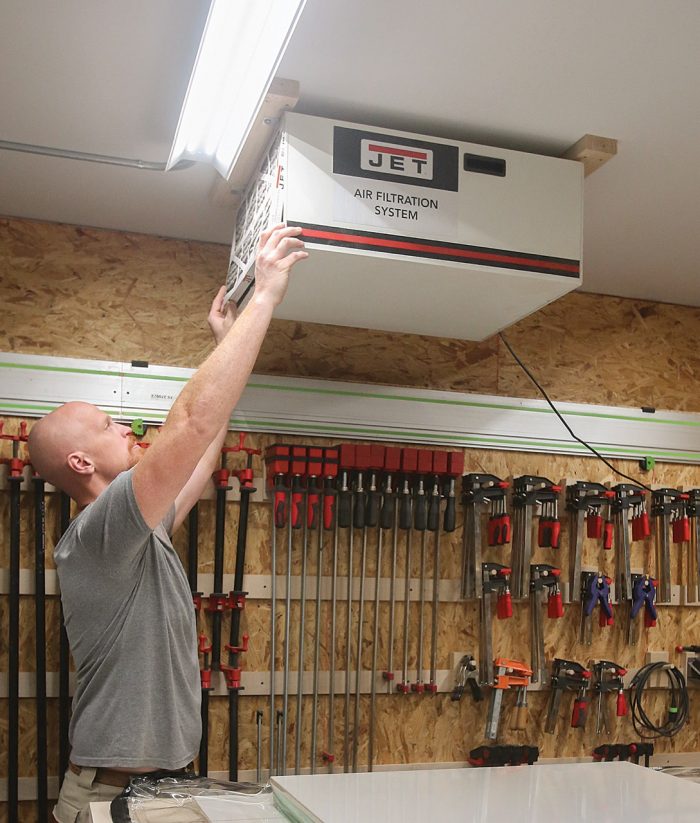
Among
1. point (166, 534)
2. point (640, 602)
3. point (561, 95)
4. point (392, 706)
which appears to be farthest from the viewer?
point (640, 602)

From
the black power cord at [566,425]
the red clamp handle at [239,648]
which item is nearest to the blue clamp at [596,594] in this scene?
the black power cord at [566,425]

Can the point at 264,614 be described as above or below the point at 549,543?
below

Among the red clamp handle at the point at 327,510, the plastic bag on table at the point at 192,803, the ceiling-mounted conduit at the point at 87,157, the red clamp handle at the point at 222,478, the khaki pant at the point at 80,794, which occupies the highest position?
the ceiling-mounted conduit at the point at 87,157

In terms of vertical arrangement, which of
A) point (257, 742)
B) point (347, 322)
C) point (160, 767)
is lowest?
point (257, 742)

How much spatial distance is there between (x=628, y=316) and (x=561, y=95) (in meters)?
1.88

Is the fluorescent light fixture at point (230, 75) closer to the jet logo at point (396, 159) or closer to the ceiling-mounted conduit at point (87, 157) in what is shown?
the ceiling-mounted conduit at point (87, 157)

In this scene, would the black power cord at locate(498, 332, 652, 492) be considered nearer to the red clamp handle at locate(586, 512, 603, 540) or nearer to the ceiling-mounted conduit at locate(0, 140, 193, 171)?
the red clamp handle at locate(586, 512, 603, 540)

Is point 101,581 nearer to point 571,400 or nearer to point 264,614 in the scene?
point 264,614

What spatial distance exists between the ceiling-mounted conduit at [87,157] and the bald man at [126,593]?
0.62 m

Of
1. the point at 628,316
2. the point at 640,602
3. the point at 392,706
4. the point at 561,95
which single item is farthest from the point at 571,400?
the point at 561,95

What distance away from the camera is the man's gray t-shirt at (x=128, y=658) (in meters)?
2.31

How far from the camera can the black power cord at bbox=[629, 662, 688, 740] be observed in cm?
369

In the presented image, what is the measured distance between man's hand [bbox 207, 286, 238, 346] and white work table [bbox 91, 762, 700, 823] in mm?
1588

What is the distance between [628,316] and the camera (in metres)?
4.00
